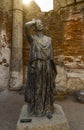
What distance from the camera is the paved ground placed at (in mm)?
3621

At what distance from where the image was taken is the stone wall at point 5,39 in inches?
265

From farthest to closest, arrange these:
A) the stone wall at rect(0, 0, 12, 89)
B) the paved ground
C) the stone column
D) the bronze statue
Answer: the stone wall at rect(0, 0, 12, 89) → the stone column → the paved ground → the bronze statue

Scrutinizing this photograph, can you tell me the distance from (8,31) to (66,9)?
240 cm

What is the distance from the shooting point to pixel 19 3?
6.82 metres

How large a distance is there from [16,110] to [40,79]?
184cm

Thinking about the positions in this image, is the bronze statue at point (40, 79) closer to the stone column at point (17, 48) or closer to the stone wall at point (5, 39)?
the stone column at point (17, 48)

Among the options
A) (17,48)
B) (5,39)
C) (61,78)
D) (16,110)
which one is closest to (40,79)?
(16,110)

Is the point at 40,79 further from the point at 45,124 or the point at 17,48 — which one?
the point at 17,48

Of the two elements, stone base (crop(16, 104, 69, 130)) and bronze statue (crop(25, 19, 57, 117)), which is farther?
bronze statue (crop(25, 19, 57, 117))

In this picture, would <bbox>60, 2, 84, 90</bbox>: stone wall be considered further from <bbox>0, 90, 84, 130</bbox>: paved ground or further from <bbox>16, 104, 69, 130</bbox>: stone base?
<bbox>16, 104, 69, 130</bbox>: stone base

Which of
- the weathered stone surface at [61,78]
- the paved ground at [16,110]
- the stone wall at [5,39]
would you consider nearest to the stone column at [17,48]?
the stone wall at [5,39]

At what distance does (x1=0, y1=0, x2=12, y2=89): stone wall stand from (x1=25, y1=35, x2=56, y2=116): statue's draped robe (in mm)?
3699

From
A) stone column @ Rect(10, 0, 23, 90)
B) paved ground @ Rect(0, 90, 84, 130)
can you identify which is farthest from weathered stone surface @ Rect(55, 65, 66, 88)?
stone column @ Rect(10, 0, 23, 90)

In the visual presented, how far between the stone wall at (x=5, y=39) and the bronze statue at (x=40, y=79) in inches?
146
